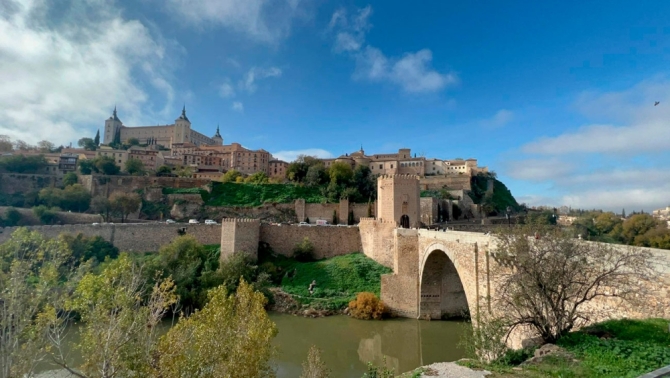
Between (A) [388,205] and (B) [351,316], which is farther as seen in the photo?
(A) [388,205]

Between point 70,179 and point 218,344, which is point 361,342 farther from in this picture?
point 70,179

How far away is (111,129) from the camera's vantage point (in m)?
75.4

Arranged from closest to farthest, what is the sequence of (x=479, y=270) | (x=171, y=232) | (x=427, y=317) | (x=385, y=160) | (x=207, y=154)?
(x=479, y=270) < (x=427, y=317) < (x=171, y=232) < (x=385, y=160) < (x=207, y=154)

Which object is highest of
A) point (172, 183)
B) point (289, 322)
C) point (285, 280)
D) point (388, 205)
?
point (172, 183)

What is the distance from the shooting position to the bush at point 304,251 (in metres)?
24.5

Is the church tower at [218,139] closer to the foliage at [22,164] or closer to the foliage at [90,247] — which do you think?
the foliage at [22,164]

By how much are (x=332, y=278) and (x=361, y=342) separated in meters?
6.18

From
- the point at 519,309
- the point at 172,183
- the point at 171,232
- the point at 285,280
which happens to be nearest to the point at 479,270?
the point at 519,309

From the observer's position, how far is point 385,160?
177 ft

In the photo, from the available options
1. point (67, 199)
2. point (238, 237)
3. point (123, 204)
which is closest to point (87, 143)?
point (67, 199)

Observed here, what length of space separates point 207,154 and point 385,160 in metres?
33.6

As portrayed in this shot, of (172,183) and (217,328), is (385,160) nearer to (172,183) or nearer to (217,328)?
(172,183)

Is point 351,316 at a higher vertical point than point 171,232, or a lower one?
lower

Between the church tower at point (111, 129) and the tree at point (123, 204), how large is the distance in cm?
5293
